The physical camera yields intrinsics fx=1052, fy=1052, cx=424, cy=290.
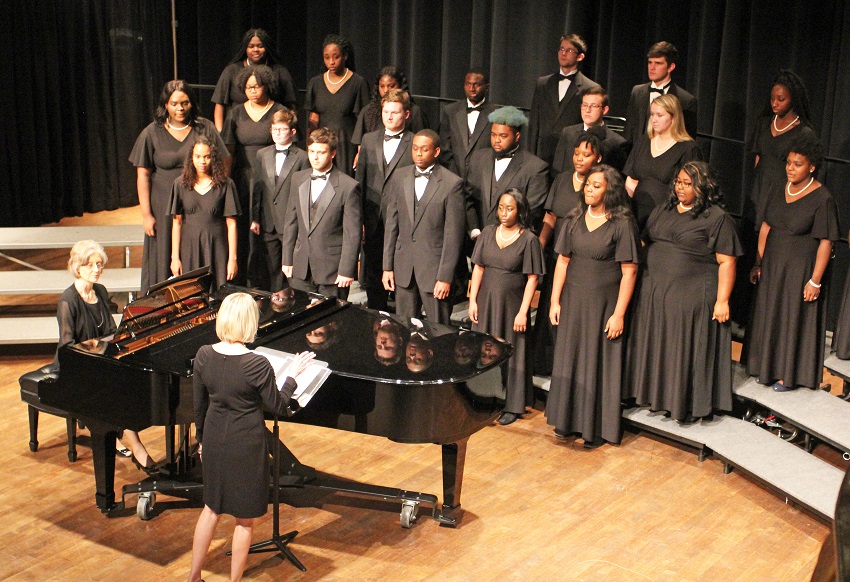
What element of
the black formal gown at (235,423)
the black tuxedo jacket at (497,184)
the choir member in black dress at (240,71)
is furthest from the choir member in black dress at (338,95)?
the black formal gown at (235,423)

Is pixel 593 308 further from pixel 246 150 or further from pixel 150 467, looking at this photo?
pixel 246 150

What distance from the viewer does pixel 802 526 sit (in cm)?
483

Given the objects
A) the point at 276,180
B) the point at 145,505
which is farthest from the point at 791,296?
the point at 145,505

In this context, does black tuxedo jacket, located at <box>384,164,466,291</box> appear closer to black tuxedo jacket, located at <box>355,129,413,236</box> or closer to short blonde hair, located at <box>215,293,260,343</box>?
black tuxedo jacket, located at <box>355,129,413,236</box>

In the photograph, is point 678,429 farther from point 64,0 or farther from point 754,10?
point 64,0

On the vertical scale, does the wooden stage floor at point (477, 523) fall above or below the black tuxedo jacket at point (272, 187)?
below

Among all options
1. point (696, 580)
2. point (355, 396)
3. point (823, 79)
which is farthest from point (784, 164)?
point (355, 396)

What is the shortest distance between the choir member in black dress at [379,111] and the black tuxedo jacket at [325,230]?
814 mm

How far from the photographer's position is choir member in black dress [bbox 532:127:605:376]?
5.54 meters

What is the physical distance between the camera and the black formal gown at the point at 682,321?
5.27 metres

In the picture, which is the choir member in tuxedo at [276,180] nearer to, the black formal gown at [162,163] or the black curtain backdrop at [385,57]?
the black formal gown at [162,163]

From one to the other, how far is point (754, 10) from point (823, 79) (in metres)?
0.63

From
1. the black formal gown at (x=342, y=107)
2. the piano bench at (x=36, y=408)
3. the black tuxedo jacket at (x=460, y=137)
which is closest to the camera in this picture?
the piano bench at (x=36, y=408)

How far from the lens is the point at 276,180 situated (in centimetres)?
633
